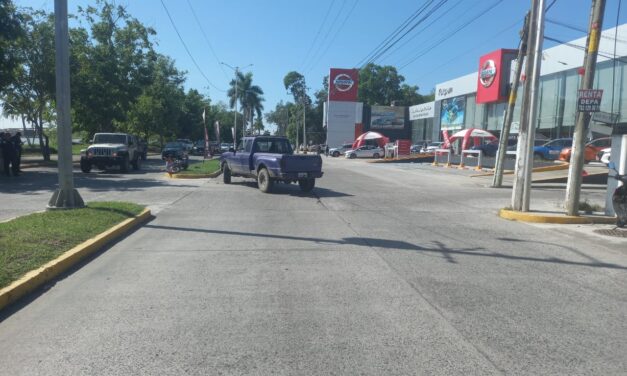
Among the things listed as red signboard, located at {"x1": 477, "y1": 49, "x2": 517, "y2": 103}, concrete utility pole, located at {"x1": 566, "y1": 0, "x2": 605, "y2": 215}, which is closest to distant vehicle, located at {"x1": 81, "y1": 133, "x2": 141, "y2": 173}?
concrete utility pole, located at {"x1": 566, "y1": 0, "x2": 605, "y2": 215}

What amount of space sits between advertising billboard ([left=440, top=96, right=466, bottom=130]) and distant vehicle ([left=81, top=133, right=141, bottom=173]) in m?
43.5

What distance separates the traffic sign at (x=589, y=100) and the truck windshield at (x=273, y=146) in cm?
956

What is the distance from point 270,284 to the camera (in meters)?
6.35

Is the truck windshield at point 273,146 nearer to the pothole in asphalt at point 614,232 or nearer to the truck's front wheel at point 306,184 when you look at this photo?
the truck's front wheel at point 306,184

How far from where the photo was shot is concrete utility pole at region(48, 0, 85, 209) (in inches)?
415

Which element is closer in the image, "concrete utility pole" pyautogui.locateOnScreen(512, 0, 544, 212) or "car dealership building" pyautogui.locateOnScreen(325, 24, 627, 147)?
"concrete utility pole" pyautogui.locateOnScreen(512, 0, 544, 212)

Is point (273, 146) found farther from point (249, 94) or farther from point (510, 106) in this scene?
point (249, 94)

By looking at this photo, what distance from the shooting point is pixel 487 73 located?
50594 mm

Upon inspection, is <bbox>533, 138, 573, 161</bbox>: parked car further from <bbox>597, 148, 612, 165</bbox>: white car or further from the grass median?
the grass median

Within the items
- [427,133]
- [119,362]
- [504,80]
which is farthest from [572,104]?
[119,362]

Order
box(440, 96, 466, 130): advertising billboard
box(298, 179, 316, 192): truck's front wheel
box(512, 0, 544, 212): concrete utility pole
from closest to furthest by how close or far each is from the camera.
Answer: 1. box(512, 0, 544, 212): concrete utility pole
2. box(298, 179, 316, 192): truck's front wheel
3. box(440, 96, 466, 130): advertising billboard

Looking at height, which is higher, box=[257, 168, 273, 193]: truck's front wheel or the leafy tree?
the leafy tree

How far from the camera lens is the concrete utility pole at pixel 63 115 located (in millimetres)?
10531

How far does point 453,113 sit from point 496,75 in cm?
1442
